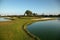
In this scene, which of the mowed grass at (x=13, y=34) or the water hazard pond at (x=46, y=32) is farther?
the water hazard pond at (x=46, y=32)

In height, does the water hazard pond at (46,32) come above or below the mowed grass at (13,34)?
below

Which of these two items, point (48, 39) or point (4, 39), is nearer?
point (4, 39)

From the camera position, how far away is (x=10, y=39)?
1159cm

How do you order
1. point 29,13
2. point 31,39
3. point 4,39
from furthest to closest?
point 29,13, point 31,39, point 4,39

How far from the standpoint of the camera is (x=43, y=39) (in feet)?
41.7

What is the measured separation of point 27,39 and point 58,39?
349 cm

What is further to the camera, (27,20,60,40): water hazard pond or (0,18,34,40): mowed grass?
(27,20,60,40): water hazard pond

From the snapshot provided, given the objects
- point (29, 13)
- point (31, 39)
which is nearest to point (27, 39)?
point (31, 39)

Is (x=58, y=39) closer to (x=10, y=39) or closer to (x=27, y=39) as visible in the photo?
(x=27, y=39)

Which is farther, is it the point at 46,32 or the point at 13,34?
the point at 46,32

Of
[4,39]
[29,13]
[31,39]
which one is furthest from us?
[29,13]

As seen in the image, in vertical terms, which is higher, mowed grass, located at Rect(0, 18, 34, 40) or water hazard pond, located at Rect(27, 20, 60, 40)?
mowed grass, located at Rect(0, 18, 34, 40)

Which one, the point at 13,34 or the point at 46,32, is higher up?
the point at 13,34

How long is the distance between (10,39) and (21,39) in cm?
114
